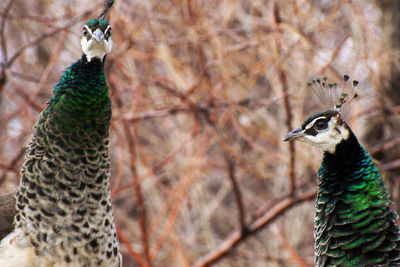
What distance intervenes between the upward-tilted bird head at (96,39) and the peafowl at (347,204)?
0.95 m

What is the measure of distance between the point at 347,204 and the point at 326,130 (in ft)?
1.10

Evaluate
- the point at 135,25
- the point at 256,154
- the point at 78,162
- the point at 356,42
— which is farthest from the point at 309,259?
the point at 78,162

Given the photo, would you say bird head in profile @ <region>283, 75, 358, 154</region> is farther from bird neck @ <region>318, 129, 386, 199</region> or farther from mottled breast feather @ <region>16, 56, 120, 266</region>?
mottled breast feather @ <region>16, 56, 120, 266</region>

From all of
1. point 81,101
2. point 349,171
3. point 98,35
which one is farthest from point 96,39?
point 349,171

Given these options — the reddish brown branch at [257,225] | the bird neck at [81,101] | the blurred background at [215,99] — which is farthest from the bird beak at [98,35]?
the reddish brown branch at [257,225]

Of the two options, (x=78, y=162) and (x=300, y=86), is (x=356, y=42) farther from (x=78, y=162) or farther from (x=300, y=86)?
(x=78, y=162)

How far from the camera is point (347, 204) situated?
2434 mm

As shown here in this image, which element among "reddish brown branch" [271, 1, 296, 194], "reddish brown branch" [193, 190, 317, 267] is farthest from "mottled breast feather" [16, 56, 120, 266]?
"reddish brown branch" [193, 190, 317, 267]

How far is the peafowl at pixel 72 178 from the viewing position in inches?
99.2

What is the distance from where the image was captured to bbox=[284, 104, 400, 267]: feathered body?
235 centimetres

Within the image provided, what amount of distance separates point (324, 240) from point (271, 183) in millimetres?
4439

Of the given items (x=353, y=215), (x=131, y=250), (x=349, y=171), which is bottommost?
(x=353, y=215)

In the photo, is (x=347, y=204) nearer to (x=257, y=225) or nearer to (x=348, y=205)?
(x=348, y=205)

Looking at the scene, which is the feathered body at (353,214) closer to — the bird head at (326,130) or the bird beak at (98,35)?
the bird head at (326,130)
